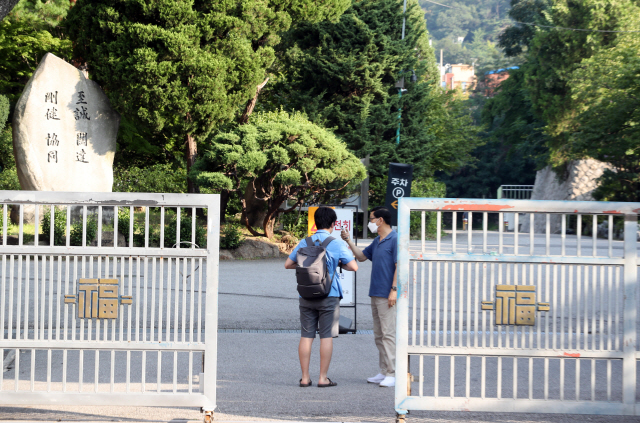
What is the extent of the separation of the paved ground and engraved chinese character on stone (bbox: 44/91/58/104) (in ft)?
36.9

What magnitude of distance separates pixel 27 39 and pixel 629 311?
2024cm

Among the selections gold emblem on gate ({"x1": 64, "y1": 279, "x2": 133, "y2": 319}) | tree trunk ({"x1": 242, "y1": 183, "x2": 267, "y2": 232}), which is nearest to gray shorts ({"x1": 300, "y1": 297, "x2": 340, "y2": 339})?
gold emblem on gate ({"x1": 64, "y1": 279, "x2": 133, "y2": 319})

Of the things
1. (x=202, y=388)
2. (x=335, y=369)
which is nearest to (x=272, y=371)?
(x=335, y=369)

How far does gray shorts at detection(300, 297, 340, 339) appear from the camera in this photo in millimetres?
5461

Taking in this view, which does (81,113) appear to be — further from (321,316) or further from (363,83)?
(321,316)

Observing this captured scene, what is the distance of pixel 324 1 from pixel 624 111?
977cm

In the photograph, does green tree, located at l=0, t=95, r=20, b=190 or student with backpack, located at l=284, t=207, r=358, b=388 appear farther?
green tree, located at l=0, t=95, r=20, b=190

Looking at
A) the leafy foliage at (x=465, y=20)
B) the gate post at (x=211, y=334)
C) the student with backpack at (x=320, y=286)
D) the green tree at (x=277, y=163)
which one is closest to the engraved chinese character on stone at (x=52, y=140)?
the green tree at (x=277, y=163)

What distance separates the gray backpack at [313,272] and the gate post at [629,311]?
2.36m

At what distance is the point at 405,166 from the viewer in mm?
11727

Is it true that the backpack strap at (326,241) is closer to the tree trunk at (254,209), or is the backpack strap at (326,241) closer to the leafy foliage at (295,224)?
the tree trunk at (254,209)

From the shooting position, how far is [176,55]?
1609cm

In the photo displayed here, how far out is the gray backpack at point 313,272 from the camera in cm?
530

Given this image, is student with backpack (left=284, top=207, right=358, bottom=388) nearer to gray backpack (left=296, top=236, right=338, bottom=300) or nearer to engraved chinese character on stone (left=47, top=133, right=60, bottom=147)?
gray backpack (left=296, top=236, right=338, bottom=300)
